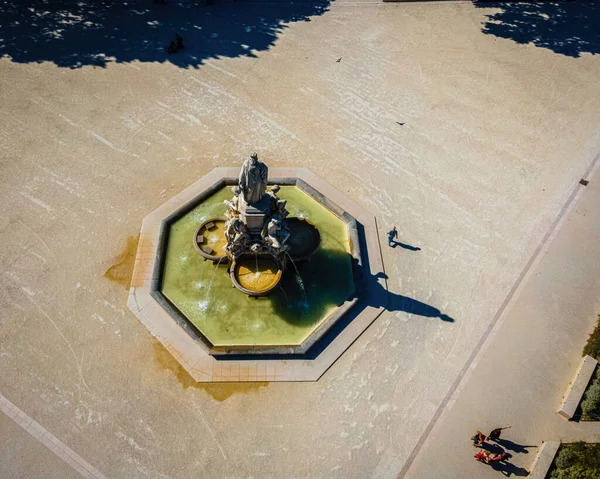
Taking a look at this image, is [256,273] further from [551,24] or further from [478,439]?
[551,24]

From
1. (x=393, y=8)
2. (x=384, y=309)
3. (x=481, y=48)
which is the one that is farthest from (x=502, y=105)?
(x=384, y=309)

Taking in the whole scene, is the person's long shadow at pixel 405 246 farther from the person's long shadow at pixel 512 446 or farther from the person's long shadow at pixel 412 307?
the person's long shadow at pixel 512 446

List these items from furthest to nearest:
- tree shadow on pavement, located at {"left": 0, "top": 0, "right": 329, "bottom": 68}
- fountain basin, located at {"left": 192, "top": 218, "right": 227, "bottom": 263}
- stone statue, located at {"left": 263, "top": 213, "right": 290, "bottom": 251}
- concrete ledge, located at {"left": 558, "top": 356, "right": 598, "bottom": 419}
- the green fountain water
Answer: tree shadow on pavement, located at {"left": 0, "top": 0, "right": 329, "bottom": 68} → fountain basin, located at {"left": 192, "top": 218, "right": 227, "bottom": 263} → the green fountain water → stone statue, located at {"left": 263, "top": 213, "right": 290, "bottom": 251} → concrete ledge, located at {"left": 558, "top": 356, "right": 598, "bottom": 419}

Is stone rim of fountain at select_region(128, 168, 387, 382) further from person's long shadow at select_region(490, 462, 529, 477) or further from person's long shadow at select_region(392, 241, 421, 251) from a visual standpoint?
person's long shadow at select_region(490, 462, 529, 477)

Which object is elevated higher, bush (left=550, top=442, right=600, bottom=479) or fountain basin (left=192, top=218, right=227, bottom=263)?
fountain basin (left=192, top=218, right=227, bottom=263)

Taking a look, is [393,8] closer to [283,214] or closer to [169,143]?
[169,143]

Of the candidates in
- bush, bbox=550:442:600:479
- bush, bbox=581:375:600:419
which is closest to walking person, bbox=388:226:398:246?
bush, bbox=581:375:600:419

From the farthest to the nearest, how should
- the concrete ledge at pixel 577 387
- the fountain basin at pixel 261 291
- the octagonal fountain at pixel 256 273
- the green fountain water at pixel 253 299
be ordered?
1. the green fountain water at pixel 253 299
2. the fountain basin at pixel 261 291
3. the octagonal fountain at pixel 256 273
4. the concrete ledge at pixel 577 387

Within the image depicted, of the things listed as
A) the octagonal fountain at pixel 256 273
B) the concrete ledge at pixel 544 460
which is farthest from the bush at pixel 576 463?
the octagonal fountain at pixel 256 273
